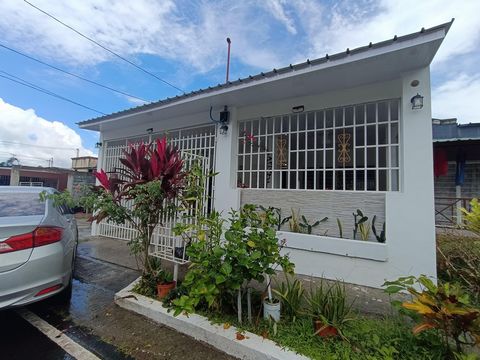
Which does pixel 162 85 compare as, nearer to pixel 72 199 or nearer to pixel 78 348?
pixel 72 199

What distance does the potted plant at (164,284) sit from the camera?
10.3 ft

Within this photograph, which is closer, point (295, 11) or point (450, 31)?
point (450, 31)

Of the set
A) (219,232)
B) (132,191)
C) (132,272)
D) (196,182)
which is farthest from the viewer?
(132,272)

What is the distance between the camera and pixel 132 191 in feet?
10.3

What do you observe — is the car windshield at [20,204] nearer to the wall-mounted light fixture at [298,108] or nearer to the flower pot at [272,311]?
the flower pot at [272,311]

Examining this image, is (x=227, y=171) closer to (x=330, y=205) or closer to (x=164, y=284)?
(x=330, y=205)

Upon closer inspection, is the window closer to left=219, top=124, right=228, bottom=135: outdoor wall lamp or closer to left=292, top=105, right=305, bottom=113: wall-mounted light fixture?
left=292, top=105, right=305, bottom=113: wall-mounted light fixture

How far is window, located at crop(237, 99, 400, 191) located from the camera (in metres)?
4.23

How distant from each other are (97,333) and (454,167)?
32.5ft

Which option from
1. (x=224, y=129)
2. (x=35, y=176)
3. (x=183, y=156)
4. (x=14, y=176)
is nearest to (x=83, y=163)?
(x=35, y=176)

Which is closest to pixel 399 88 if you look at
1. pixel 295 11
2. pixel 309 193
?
pixel 309 193

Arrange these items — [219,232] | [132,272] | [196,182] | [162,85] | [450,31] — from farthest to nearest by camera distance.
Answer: [162,85], [132,272], [196,182], [450,31], [219,232]

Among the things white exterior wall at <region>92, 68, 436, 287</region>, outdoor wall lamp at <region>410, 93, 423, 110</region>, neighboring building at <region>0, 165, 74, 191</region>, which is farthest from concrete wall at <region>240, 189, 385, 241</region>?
neighboring building at <region>0, 165, 74, 191</region>

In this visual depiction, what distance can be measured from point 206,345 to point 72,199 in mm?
2482
